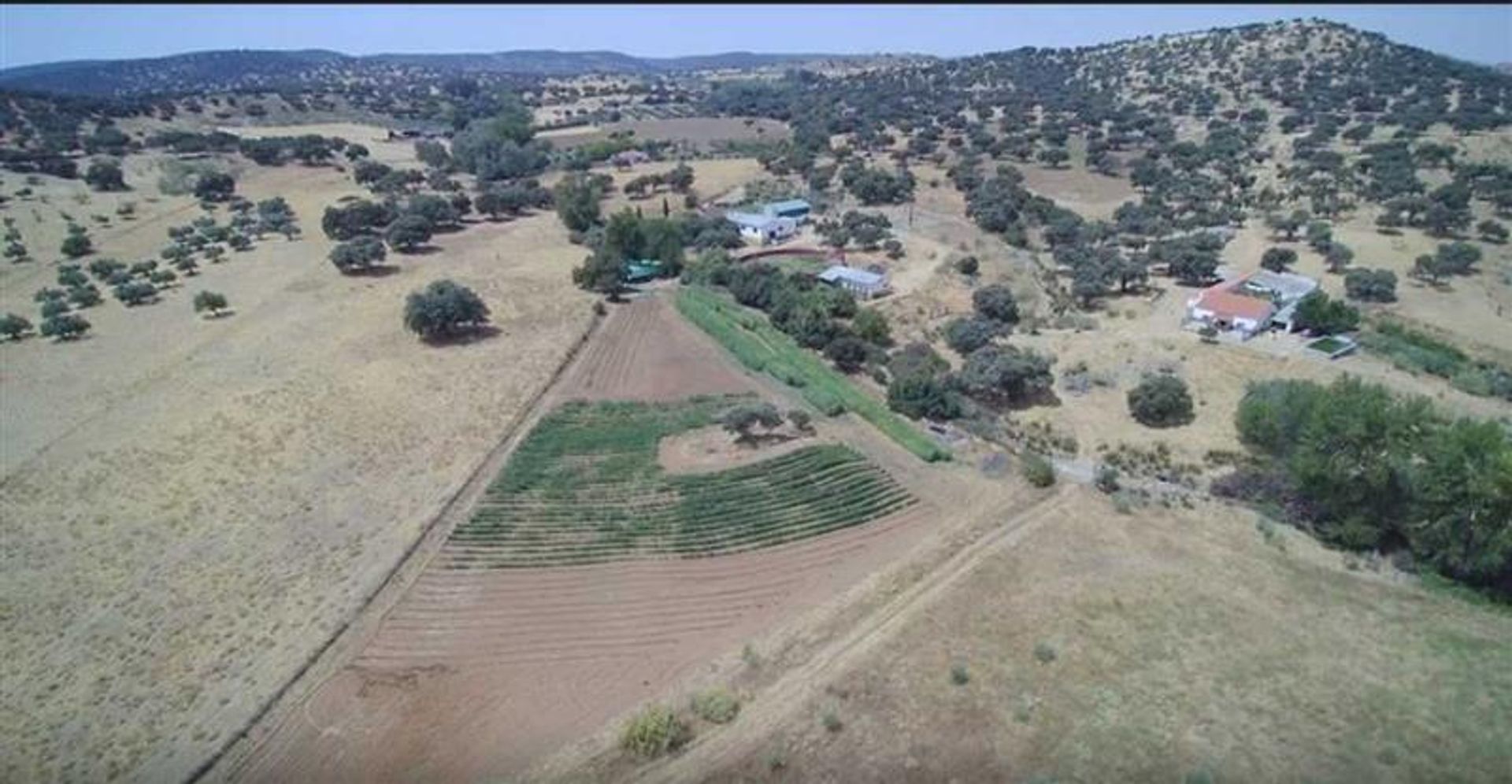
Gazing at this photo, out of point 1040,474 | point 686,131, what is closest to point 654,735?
A: point 1040,474

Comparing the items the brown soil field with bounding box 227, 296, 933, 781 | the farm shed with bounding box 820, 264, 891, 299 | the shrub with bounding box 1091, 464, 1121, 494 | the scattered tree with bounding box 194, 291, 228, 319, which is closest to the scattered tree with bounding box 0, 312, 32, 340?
the scattered tree with bounding box 194, 291, 228, 319

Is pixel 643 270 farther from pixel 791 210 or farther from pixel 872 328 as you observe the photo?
pixel 872 328

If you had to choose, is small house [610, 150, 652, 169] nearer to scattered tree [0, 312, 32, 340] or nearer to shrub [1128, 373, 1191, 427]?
scattered tree [0, 312, 32, 340]


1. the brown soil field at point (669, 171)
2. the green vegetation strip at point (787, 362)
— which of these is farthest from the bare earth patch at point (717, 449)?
the brown soil field at point (669, 171)

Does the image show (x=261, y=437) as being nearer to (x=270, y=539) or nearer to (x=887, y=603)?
(x=270, y=539)

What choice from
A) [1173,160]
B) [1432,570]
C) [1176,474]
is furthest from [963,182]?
[1432,570]
